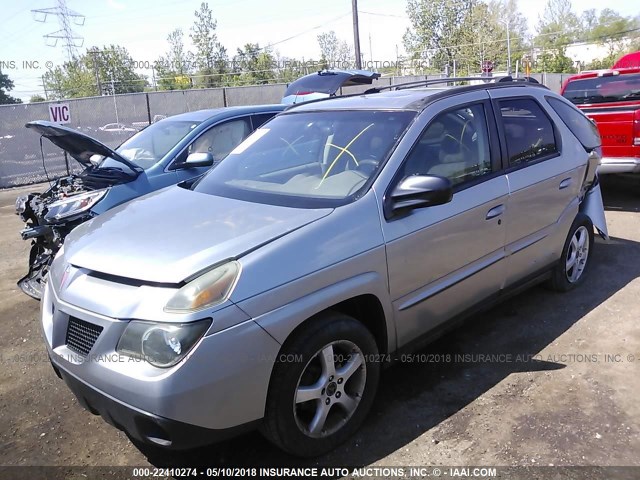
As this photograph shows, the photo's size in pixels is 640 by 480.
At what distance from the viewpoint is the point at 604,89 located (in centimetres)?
853

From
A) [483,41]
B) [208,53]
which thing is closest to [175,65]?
[208,53]

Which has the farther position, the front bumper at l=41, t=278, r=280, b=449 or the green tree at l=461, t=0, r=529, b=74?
the green tree at l=461, t=0, r=529, b=74

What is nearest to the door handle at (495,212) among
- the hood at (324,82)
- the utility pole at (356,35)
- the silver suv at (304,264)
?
the silver suv at (304,264)

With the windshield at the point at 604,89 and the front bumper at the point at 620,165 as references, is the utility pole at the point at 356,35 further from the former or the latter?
the front bumper at the point at 620,165

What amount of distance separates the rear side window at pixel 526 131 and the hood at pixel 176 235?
1860 mm

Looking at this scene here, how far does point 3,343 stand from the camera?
4.54 meters

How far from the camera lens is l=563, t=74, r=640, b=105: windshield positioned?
26.8ft

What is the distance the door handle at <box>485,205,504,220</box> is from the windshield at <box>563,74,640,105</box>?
226 inches

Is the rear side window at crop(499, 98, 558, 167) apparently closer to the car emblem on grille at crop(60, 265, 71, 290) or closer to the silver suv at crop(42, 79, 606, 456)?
the silver suv at crop(42, 79, 606, 456)

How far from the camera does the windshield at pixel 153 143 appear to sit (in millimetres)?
6032

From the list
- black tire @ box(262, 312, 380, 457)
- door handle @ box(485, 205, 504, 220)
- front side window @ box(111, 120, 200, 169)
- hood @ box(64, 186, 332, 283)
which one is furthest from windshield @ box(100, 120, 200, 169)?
black tire @ box(262, 312, 380, 457)

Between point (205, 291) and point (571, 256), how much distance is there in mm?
3733

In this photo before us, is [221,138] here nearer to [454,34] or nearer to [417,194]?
[417,194]

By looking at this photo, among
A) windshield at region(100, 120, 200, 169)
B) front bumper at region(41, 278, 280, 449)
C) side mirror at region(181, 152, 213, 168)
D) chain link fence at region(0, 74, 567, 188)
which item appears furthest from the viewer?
chain link fence at region(0, 74, 567, 188)
